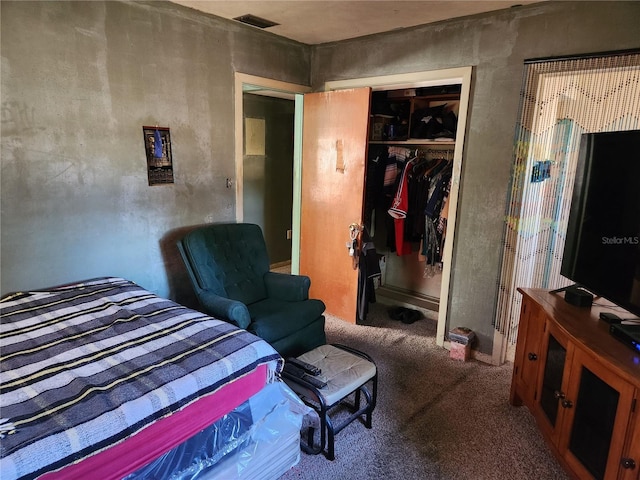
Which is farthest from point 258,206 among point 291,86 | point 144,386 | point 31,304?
point 144,386

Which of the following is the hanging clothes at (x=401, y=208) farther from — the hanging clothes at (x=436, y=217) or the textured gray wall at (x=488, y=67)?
the textured gray wall at (x=488, y=67)

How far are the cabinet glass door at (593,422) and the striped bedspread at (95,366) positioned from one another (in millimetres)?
1309

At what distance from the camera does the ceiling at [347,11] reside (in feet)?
8.50

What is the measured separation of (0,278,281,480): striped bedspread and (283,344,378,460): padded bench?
273 mm

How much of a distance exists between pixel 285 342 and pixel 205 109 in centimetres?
177

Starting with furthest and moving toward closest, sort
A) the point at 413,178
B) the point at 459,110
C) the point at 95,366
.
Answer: the point at 413,178 < the point at 459,110 < the point at 95,366

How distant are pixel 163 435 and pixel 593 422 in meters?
1.67

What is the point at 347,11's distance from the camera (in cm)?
275

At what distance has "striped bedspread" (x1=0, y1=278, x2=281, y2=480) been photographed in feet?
3.94

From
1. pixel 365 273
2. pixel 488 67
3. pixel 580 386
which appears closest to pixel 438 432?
pixel 580 386

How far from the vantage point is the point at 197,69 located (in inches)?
114

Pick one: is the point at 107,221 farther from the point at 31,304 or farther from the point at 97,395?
the point at 97,395

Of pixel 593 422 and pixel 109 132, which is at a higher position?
pixel 109 132

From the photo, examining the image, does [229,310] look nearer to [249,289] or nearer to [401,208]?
[249,289]
